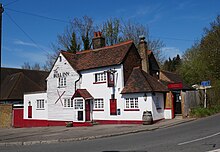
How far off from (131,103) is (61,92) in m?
9.09

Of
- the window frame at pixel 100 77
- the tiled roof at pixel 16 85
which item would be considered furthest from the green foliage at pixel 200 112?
the tiled roof at pixel 16 85

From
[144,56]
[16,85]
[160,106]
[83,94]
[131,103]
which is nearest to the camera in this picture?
[131,103]

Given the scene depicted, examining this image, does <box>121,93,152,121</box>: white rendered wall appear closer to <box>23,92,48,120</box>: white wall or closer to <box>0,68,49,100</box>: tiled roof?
<box>23,92,48,120</box>: white wall

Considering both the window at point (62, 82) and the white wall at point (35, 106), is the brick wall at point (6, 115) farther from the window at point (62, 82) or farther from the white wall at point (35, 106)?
the window at point (62, 82)

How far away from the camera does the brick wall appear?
114 ft

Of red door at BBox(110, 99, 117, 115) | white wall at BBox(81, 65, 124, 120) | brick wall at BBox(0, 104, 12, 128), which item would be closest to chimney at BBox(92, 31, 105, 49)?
white wall at BBox(81, 65, 124, 120)

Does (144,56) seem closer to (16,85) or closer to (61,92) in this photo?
(61,92)

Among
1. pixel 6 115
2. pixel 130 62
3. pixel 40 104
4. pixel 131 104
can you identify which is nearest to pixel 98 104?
pixel 131 104

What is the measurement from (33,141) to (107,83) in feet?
38.9

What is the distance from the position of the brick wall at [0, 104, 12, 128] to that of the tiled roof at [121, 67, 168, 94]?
57.2 ft

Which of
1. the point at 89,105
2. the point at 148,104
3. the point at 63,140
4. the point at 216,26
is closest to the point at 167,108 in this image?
the point at 148,104

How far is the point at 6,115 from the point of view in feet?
114

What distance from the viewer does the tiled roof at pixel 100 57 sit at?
1056 inches

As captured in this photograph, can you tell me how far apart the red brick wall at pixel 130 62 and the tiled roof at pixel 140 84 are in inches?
17.7
